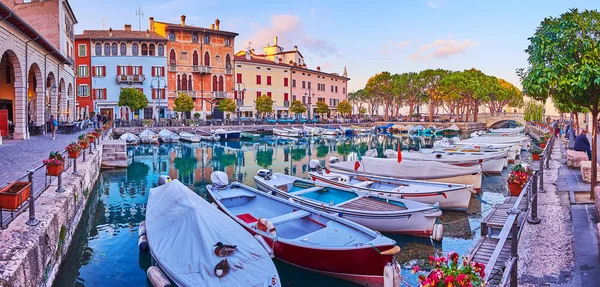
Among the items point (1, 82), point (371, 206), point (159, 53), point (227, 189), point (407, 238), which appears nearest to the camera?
point (407, 238)

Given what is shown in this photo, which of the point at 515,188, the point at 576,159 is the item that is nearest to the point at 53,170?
the point at 515,188

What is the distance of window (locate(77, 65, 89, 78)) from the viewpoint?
56562 mm

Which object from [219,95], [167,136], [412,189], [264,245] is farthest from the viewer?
[219,95]

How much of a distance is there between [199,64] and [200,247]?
57.2 meters

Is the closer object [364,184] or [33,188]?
[33,188]

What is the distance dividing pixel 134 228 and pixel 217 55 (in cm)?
5354

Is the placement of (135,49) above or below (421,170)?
above

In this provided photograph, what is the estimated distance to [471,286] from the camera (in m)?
3.84

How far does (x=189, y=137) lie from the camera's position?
157 feet

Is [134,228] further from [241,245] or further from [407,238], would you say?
[407,238]

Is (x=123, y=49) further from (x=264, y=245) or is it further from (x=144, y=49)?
(x=264, y=245)

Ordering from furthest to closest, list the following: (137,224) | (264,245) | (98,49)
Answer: (98,49) → (137,224) → (264,245)

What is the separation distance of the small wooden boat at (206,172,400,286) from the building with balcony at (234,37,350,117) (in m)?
57.3

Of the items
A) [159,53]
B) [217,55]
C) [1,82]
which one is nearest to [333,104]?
[217,55]
